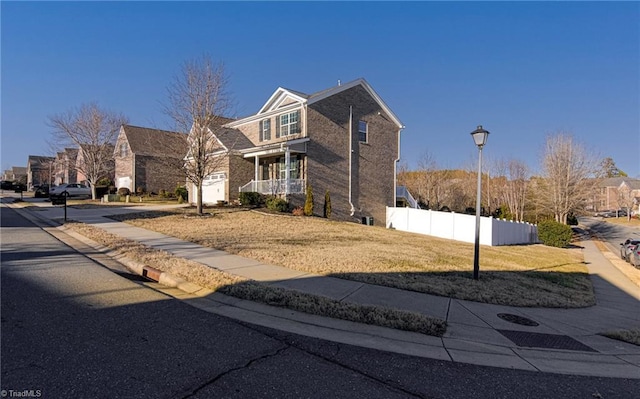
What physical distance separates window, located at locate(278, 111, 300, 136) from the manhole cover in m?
19.0

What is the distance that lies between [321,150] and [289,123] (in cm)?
315

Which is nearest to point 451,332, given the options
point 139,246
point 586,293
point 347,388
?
point 347,388

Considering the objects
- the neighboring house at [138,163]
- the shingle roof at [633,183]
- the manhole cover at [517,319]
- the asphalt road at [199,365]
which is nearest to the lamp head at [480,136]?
the manhole cover at [517,319]

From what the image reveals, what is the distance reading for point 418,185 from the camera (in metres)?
40.0

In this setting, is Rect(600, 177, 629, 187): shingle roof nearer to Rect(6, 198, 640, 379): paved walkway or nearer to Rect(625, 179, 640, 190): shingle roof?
Rect(625, 179, 640, 190): shingle roof

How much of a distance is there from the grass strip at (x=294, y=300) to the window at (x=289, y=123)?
660 inches

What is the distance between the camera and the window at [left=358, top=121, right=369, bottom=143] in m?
25.9

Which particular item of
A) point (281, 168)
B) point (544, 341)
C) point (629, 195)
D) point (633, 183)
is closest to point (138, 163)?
point (281, 168)

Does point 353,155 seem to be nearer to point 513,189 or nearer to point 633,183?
point 513,189

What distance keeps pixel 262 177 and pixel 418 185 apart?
21.4 metres

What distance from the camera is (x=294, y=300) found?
5.43 meters

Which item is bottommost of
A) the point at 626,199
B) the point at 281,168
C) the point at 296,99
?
the point at 626,199

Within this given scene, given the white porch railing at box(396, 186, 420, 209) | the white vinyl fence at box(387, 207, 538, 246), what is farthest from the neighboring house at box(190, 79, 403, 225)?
the white porch railing at box(396, 186, 420, 209)

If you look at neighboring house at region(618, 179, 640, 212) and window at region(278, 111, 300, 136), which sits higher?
window at region(278, 111, 300, 136)
